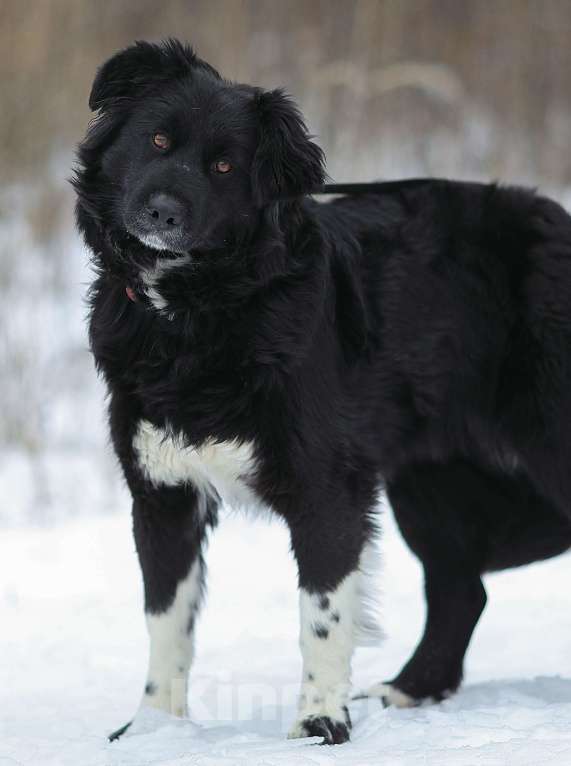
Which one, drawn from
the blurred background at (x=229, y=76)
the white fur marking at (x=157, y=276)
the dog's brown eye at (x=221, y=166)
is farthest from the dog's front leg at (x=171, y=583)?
the blurred background at (x=229, y=76)

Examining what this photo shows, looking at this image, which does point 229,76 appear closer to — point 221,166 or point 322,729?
point 221,166

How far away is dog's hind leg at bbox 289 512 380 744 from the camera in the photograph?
10.8 feet

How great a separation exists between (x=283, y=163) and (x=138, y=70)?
51 centimetres

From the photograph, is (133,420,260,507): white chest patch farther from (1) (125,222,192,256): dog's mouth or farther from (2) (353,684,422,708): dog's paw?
(2) (353,684,422,708): dog's paw

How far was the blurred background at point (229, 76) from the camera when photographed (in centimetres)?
679

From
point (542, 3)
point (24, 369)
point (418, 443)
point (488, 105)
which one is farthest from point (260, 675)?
point (542, 3)

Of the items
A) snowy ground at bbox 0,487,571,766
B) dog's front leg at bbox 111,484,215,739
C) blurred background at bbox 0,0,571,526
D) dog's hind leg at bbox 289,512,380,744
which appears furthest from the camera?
blurred background at bbox 0,0,571,526

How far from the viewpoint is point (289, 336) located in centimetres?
326

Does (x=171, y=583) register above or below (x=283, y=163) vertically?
below

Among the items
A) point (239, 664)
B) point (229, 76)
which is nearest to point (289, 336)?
point (239, 664)

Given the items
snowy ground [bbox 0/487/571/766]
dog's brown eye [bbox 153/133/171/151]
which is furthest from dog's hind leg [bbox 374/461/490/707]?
dog's brown eye [bbox 153/133/171/151]

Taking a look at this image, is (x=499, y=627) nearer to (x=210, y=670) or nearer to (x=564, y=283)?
(x=210, y=670)

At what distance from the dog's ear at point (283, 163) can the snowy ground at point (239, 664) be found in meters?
1.48

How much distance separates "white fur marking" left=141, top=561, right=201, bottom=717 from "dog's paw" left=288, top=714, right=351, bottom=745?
430 mm
